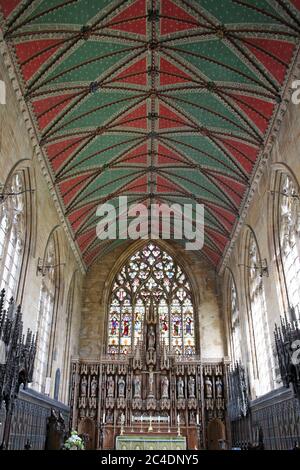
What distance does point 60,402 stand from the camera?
1848cm

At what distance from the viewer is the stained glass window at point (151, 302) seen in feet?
74.3

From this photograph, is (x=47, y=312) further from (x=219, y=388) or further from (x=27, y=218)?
(x=219, y=388)

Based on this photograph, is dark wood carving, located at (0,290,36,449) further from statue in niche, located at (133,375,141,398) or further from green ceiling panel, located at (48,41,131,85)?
statue in niche, located at (133,375,141,398)

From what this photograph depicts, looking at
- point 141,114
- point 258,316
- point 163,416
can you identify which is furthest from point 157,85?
point 163,416

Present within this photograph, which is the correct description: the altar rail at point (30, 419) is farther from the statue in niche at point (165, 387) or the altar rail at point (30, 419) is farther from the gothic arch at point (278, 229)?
the gothic arch at point (278, 229)

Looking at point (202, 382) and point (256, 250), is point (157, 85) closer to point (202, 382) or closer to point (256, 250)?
point (256, 250)

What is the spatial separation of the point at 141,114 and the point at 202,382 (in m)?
13.4

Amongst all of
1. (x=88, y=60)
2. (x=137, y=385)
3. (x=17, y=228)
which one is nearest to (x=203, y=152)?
(x=88, y=60)

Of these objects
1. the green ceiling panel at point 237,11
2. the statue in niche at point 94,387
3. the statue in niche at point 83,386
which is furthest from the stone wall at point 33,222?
the green ceiling panel at point 237,11

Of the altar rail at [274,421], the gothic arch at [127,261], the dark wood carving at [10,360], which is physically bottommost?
the altar rail at [274,421]

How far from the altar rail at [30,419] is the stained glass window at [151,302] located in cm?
635

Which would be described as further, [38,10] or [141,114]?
[141,114]

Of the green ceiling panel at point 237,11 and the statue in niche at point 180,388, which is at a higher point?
the green ceiling panel at point 237,11

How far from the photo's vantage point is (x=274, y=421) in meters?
14.2
